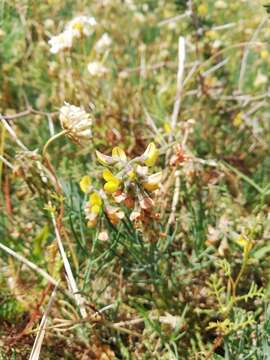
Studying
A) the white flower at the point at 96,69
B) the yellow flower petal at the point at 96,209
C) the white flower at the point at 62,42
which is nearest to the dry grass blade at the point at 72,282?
the yellow flower petal at the point at 96,209

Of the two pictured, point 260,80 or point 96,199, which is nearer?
point 96,199

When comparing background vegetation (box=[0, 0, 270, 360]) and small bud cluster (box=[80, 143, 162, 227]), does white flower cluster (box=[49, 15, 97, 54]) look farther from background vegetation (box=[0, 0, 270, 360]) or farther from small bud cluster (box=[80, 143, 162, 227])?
small bud cluster (box=[80, 143, 162, 227])

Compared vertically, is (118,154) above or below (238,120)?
above

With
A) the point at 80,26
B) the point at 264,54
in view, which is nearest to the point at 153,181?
the point at 80,26

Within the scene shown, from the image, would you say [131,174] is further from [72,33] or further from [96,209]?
[72,33]

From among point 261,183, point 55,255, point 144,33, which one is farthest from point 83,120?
point 144,33

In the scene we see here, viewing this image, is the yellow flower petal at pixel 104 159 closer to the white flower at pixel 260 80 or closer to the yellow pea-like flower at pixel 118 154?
the yellow pea-like flower at pixel 118 154

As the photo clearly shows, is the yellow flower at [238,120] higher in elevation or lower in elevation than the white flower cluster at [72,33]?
lower
